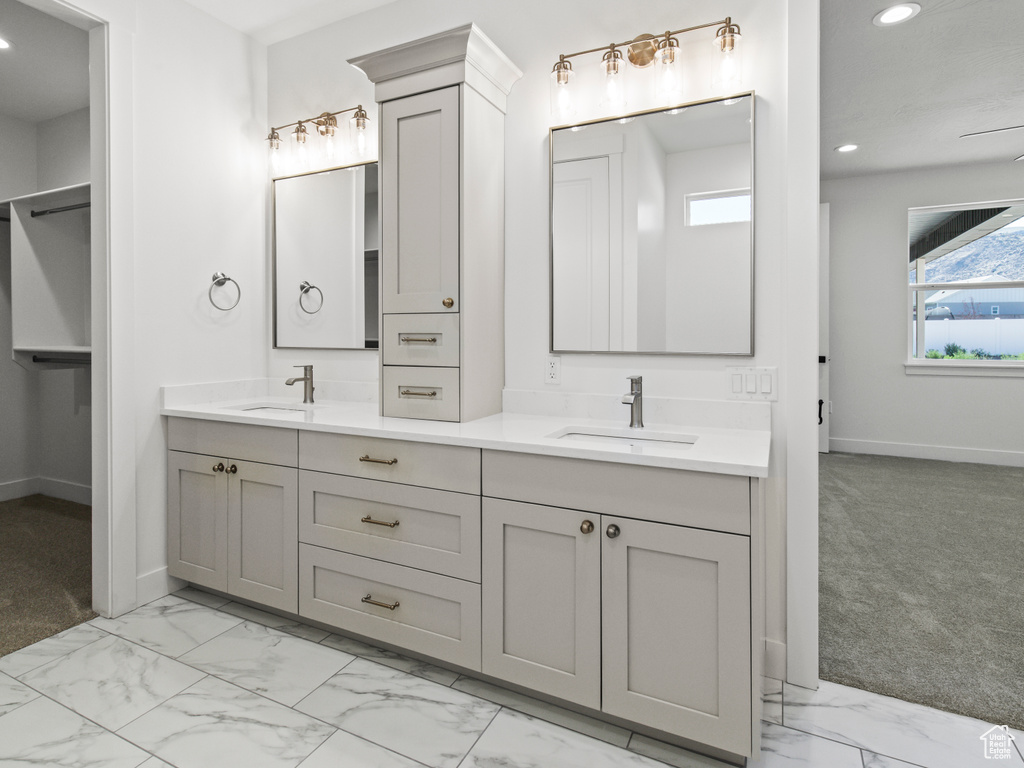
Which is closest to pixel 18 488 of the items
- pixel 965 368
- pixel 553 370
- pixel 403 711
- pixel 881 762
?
pixel 403 711

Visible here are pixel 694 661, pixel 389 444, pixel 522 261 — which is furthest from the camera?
pixel 522 261

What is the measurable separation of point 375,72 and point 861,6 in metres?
2.24

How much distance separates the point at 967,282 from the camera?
5.25m

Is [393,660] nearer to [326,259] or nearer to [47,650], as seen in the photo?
[47,650]

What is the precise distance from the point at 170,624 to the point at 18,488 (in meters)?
2.62

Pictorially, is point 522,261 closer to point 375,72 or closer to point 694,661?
point 375,72

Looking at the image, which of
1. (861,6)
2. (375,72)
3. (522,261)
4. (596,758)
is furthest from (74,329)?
(861,6)

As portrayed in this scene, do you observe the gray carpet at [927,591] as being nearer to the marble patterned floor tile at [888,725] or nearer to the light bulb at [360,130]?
the marble patterned floor tile at [888,725]

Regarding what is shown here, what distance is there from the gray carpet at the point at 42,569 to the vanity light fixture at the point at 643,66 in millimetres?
2793

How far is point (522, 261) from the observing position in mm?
2316

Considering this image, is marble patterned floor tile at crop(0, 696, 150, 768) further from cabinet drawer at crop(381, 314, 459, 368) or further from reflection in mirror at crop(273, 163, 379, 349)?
reflection in mirror at crop(273, 163, 379, 349)

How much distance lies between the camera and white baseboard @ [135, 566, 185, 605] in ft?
7.91

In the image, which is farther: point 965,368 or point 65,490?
point 965,368

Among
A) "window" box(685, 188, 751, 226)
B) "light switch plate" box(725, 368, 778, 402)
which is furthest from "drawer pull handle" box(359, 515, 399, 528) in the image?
"window" box(685, 188, 751, 226)
